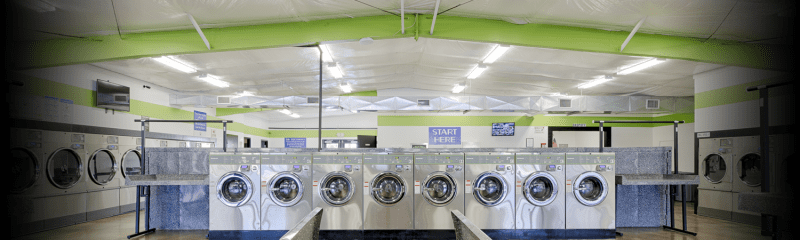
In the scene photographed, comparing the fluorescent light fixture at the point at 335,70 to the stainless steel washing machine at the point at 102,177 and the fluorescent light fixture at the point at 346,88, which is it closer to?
the fluorescent light fixture at the point at 346,88

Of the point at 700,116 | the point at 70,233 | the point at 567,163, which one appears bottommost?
the point at 70,233

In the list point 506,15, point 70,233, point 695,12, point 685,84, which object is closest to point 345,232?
point 506,15

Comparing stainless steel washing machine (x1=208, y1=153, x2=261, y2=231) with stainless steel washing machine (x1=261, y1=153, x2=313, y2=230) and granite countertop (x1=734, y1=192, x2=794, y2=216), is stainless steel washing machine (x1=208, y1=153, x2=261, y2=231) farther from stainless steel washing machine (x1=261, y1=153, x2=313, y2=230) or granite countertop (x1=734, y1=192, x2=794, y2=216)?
granite countertop (x1=734, y1=192, x2=794, y2=216)

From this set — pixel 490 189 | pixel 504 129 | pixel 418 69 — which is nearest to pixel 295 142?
pixel 504 129

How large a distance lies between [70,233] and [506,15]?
6.85 metres

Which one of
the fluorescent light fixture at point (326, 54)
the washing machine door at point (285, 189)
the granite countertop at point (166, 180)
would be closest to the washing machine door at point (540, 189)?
the washing machine door at point (285, 189)

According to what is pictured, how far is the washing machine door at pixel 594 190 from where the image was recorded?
5.34m

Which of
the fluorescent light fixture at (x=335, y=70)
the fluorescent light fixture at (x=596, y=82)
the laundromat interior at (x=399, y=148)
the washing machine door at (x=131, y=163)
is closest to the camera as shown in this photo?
the laundromat interior at (x=399, y=148)

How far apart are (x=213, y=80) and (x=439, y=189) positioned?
6.00 m

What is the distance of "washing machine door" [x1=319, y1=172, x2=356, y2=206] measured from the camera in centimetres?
519

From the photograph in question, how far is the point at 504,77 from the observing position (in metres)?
9.31

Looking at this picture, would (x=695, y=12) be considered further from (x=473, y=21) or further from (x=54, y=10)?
(x=54, y=10)

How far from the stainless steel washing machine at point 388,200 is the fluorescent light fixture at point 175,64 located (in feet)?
12.8

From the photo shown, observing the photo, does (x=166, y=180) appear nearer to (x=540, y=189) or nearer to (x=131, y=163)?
(x=131, y=163)
